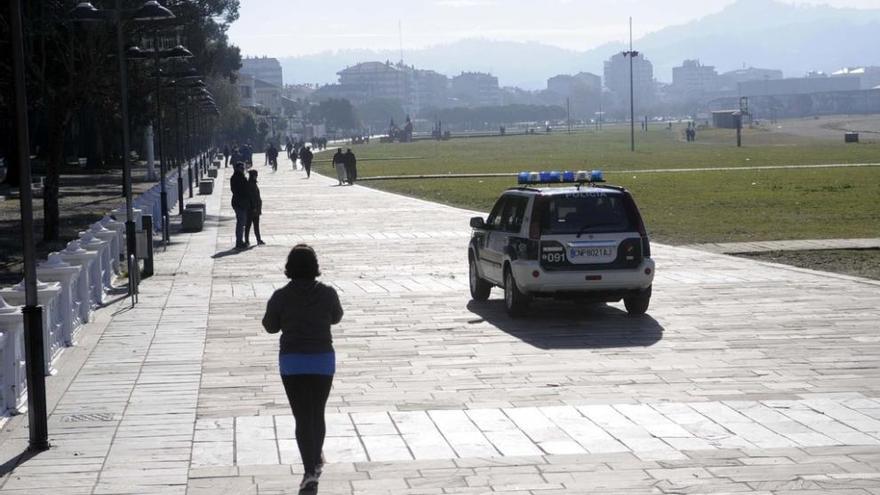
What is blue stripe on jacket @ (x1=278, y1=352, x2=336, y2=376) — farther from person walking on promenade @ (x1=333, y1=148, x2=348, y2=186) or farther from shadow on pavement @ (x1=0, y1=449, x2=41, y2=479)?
person walking on promenade @ (x1=333, y1=148, x2=348, y2=186)

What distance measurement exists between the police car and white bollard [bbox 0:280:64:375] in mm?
5013

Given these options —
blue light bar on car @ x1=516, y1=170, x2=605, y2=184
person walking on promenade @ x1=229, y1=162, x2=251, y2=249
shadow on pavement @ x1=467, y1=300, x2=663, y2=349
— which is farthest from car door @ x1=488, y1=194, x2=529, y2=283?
person walking on promenade @ x1=229, y1=162, x2=251, y2=249

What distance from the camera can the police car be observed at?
51.1 feet

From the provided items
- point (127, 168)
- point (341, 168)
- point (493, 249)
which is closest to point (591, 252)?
point (493, 249)

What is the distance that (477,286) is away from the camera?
1769cm

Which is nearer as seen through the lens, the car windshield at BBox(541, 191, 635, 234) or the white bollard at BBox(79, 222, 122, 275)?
the car windshield at BBox(541, 191, 635, 234)

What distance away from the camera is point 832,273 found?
65.9 ft

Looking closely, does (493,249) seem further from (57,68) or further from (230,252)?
(57,68)

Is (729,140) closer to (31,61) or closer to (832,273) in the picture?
(31,61)

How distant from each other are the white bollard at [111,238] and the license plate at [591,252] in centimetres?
728

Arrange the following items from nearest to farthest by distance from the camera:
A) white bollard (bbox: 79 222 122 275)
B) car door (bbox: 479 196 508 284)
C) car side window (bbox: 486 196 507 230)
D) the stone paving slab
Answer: car door (bbox: 479 196 508 284) < car side window (bbox: 486 196 507 230) < white bollard (bbox: 79 222 122 275) < the stone paving slab

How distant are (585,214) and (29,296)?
25.2ft

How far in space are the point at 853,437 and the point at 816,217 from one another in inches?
951

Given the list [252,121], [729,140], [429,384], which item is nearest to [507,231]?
[429,384]
